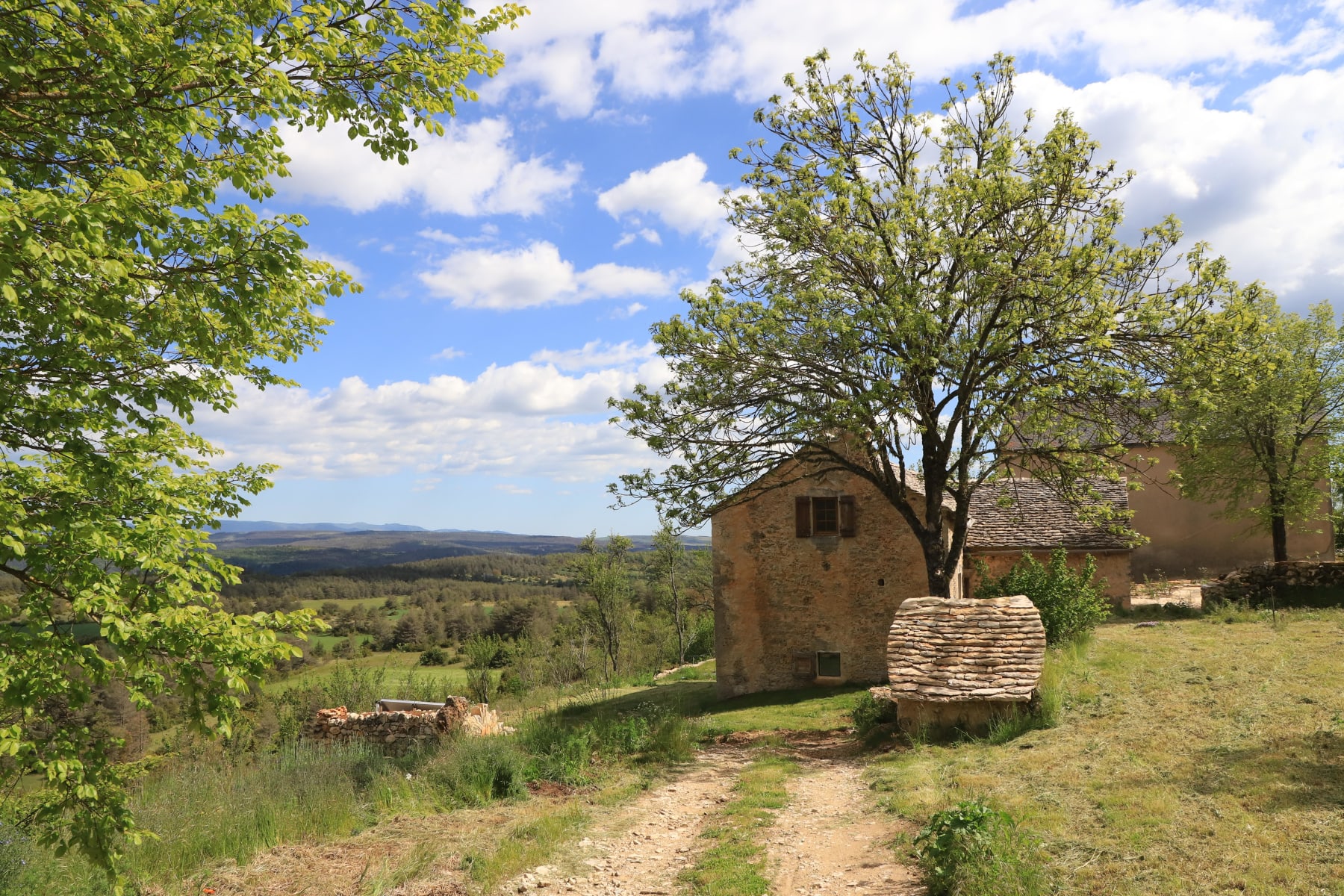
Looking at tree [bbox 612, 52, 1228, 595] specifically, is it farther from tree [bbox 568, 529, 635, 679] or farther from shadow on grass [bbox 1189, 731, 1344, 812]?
tree [bbox 568, 529, 635, 679]

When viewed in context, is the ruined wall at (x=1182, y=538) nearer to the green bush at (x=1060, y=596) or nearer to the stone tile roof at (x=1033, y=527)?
the stone tile roof at (x=1033, y=527)

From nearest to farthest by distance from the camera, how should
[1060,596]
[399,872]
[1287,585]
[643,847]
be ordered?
[399,872]
[643,847]
[1060,596]
[1287,585]

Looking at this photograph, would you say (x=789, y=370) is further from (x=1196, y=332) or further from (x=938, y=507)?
(x=1196, y=332)

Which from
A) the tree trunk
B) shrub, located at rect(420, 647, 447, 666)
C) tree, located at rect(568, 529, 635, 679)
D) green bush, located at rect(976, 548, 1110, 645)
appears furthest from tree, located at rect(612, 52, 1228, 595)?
shrub, located at rect(420, 647, 447, 666)

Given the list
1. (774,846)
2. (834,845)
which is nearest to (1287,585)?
(834,845)

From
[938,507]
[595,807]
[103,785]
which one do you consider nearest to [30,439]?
[103,785]

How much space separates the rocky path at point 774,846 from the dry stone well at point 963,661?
→ 182 centimetres

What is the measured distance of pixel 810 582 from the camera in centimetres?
2081

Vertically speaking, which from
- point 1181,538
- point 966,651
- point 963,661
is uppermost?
point 1181,538

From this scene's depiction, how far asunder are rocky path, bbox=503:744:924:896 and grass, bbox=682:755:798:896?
146 mm

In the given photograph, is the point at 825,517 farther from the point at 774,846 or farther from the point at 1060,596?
the point at 774,846

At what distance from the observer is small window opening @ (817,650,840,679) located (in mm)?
20609

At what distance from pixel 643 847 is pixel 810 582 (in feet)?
40.9

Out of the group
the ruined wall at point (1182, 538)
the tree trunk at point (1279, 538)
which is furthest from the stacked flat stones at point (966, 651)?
the ruined wall at point (1182, 538)
